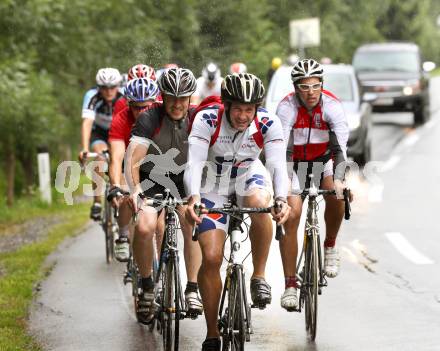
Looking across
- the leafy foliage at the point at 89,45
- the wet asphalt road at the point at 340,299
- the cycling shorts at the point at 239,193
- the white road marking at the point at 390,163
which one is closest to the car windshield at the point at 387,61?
the leafy foliage at the point at 89,45

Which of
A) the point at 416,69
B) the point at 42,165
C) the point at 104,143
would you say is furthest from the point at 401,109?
the point at 104,143

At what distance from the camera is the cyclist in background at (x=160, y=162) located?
791 cm

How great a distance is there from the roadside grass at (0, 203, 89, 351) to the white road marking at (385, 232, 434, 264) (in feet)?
12.7

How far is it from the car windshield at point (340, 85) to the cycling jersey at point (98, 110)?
9.26 m

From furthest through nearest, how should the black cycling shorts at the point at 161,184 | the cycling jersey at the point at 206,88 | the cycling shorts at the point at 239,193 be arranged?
the cycling jersey at the point at 206,88, the black cycling shorts at the point at 161,184, the cycling shorts at the point at 239,193

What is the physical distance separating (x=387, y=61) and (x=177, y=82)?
2485cm

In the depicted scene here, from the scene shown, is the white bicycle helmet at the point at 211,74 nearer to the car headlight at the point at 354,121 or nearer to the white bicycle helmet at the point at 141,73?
the car headlight at the point at 354,121

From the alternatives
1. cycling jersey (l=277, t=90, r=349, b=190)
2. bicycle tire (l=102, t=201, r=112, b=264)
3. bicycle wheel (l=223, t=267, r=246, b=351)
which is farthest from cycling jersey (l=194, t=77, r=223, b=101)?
bicycle wheel (l=223, t=267, r=246, b=351)

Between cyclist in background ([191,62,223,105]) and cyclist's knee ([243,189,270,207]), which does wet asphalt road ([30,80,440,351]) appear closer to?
cyclist's knee ([243,189,270,207])

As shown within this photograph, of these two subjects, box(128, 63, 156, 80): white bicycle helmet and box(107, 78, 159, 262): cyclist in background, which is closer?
box(107, 78, 159, 262): cyclist in background

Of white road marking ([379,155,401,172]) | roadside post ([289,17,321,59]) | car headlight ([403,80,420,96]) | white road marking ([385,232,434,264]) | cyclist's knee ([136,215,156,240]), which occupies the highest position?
roadside post ([289,17,321,59])

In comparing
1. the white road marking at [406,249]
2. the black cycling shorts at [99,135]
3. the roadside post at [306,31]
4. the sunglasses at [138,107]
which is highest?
the roadside post at [306,31]

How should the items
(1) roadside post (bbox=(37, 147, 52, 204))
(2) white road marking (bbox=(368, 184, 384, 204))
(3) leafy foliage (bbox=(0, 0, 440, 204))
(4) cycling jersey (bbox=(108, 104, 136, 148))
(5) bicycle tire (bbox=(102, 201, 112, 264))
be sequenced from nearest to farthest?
(4) cycling jersey (bbox=(108, 104, 136, 148)) → (5) bicycle tire (bbox=(102, 201, 112, 264)) → (2) white road marking (bbox=(368, 184, 384, 204)) → (3) leafy foliage (bbox=(0, 0, 440, 204)) → (1) roadside post (bbox=(37, 147, 52, 204))

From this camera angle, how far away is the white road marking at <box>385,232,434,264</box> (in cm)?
1169
